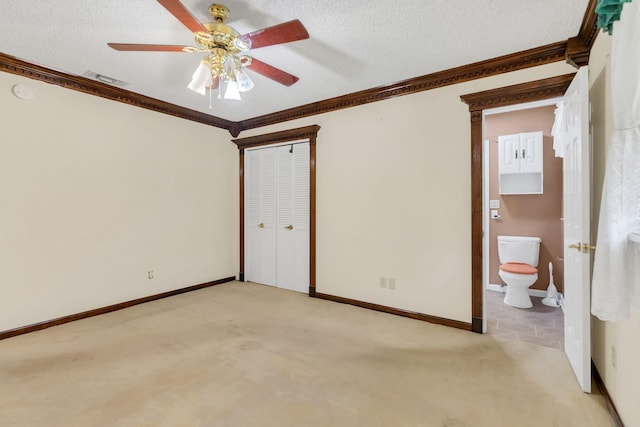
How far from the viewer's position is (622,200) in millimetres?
1296

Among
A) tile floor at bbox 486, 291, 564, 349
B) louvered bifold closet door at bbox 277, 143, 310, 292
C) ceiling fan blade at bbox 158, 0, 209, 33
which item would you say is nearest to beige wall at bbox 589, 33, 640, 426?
tile floor at bbox 486, 291, 564, 349

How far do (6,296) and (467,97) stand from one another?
456 cm

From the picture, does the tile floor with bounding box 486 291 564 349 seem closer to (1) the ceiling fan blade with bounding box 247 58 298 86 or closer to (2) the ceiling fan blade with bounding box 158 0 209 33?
(1) the ceiling fan blade with bounding box 247 58 298 86

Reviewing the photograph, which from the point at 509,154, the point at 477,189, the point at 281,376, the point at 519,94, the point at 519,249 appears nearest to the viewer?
the point at 281,376

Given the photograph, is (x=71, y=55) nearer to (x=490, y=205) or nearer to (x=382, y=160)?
(x=382, y=160)

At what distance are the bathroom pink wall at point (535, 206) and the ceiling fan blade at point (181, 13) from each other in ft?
11.2

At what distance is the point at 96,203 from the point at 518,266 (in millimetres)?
4824

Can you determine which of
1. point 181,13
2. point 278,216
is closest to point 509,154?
point 278,216

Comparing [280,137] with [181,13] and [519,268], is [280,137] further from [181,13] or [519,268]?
[519,268]

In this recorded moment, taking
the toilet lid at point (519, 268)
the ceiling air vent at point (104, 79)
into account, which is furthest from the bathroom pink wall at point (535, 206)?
the ceiling air vent at point (104, 79)

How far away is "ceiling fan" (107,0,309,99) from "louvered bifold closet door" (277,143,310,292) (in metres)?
1.80

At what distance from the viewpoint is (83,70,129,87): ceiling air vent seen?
2938mm

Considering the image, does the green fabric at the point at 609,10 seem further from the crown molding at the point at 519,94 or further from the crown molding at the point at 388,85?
the crown molding at the point at 519,94

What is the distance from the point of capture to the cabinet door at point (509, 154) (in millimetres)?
4080
